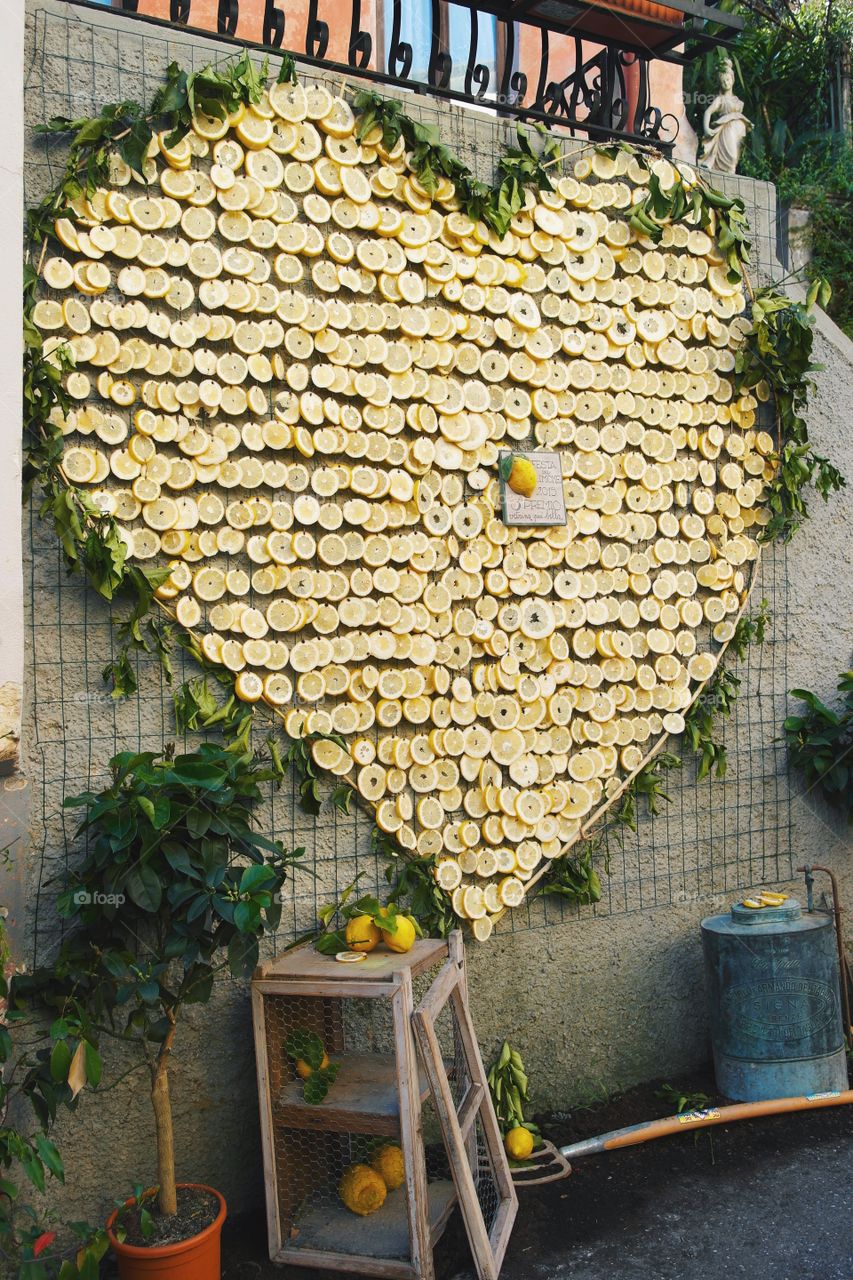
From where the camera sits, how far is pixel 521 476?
158 inches

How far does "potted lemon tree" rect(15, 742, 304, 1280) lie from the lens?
2842 millimetres

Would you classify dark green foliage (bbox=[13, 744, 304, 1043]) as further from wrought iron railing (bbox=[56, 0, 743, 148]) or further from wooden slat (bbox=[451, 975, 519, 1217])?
wrought iron railing (bbox=[56, 0, 743, 148])

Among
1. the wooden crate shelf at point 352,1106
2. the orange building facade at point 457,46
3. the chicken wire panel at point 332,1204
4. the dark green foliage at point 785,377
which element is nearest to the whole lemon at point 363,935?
the wooden crate shelf at point 352,1106

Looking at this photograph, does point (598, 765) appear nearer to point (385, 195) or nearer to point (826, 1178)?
point (826, 1178)

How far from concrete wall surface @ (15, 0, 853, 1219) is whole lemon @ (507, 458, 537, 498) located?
114 centimetres

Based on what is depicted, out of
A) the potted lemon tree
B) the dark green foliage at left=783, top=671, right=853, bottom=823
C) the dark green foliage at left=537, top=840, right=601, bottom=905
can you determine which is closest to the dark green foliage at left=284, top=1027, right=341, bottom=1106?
the potted lemon tree

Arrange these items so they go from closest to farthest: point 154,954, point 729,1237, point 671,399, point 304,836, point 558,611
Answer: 1. point 154,954
2. point 729,1237
3. point 304,836
4. point 558,611
5. point 671,399

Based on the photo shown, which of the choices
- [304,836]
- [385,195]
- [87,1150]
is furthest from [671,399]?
[87,1150]

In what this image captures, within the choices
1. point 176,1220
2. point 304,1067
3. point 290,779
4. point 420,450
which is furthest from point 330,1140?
point 420,450

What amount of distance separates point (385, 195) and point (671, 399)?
1.42 meters

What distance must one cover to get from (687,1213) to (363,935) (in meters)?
1.39

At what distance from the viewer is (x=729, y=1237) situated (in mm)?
3361

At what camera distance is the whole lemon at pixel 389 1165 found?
3.32 metres

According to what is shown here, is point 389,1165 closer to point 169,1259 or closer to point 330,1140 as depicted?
point 330,1140
